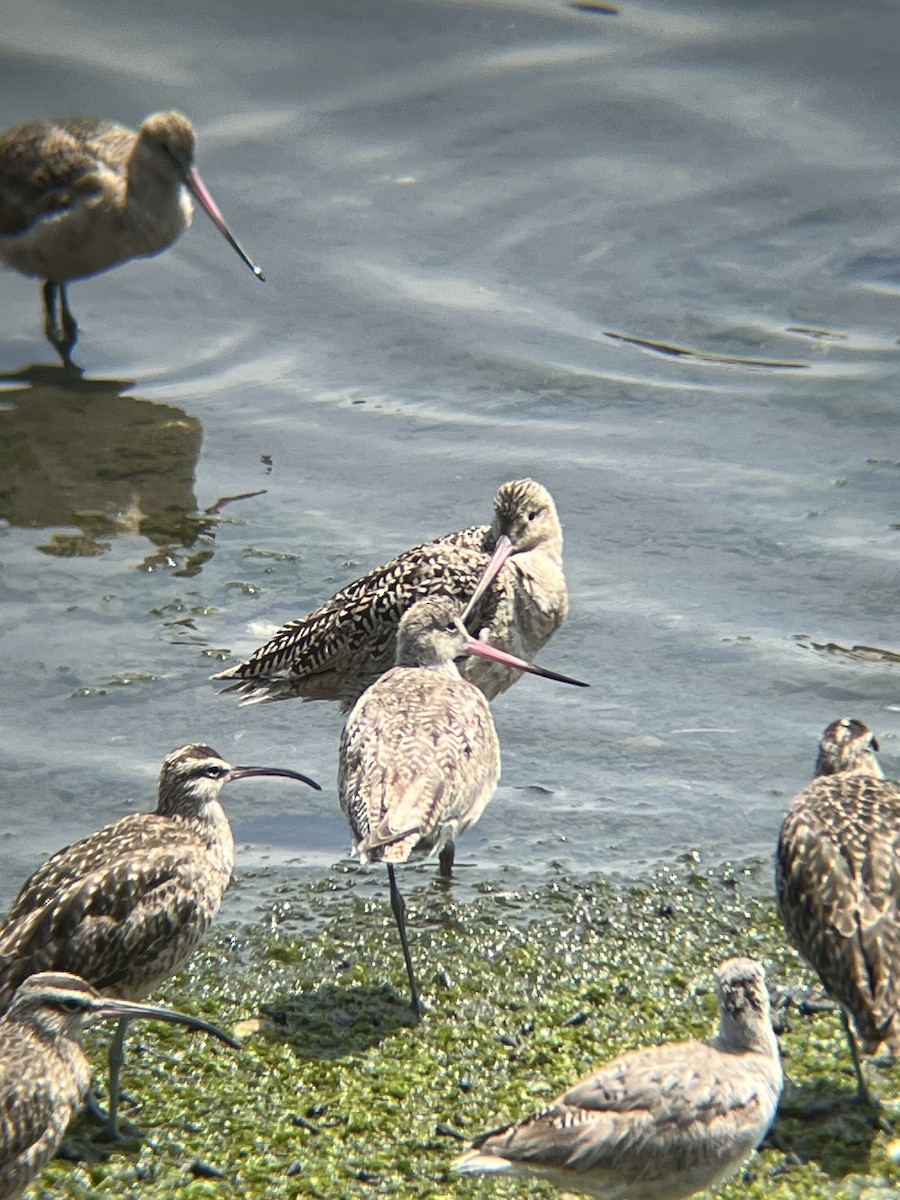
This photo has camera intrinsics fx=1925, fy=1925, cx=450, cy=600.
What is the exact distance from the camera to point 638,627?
741cm

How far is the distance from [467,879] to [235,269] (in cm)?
602

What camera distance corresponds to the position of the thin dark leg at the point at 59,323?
10250mm

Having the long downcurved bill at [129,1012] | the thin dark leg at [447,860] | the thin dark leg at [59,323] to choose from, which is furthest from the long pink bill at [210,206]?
the long downcurved bill at [129,1012]

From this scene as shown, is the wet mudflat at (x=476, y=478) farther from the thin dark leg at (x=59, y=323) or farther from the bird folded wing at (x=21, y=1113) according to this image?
the bird folded wing at (x=21, y=1113)

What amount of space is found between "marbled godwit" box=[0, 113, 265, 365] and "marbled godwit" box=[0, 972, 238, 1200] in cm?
654

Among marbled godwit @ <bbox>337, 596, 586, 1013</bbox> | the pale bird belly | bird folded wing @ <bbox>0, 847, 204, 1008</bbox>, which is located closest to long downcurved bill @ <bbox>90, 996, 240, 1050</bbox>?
bird folded wing @ <bbox>0, 847, 204, 1008</bbox>

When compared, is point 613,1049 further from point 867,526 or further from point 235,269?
point 235,269

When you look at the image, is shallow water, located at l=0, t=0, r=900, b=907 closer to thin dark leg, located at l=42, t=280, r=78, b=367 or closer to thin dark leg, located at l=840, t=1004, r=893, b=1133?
thin dark leg, located at l=42, t=280, r=78, b=367

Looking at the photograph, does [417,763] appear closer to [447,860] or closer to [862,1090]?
[447,860]

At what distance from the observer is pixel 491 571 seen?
6.87 m

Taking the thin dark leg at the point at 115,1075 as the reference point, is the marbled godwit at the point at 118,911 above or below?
above

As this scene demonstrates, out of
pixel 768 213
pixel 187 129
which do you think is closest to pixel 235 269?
pixel 187 129

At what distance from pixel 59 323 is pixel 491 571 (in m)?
4.66

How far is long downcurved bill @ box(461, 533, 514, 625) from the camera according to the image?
22.2 ft
